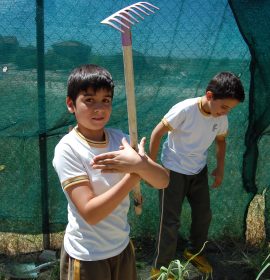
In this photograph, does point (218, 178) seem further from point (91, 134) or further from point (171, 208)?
point (91, 134)

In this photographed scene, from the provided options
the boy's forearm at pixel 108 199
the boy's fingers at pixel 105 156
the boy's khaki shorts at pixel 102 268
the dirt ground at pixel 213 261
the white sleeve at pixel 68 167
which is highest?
the boy's fingers at pixel 105 156

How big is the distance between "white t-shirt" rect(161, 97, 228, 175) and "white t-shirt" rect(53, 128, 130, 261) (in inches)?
47.0

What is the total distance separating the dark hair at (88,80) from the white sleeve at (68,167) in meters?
0.20

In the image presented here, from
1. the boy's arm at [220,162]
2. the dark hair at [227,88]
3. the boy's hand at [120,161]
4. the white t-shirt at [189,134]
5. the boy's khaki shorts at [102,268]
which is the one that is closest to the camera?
the boy's hand at [120,161]

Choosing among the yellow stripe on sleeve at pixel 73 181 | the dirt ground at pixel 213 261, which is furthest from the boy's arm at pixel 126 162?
the dirt ground at pixel 213 261

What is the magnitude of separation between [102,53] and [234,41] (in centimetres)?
93

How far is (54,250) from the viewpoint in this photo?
360cm

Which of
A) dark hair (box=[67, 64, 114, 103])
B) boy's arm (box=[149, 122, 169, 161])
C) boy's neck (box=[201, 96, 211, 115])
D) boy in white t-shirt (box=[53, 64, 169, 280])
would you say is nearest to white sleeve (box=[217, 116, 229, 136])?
boy's neck (box=[201, 96, 211, 115])

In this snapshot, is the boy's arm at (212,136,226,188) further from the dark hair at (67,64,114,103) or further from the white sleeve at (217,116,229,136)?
the dark hair at (67,64,114,103)

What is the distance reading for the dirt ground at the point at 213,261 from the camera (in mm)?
3346

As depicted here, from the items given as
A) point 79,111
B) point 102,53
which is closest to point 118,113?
point 102,53

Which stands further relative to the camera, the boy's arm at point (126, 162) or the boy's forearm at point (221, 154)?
the boy's forearm at point (221, 154)

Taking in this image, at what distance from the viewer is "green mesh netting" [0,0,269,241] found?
3.29 meters

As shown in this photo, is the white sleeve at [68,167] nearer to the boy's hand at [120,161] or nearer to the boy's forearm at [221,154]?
the boy's hand at [120,161]
